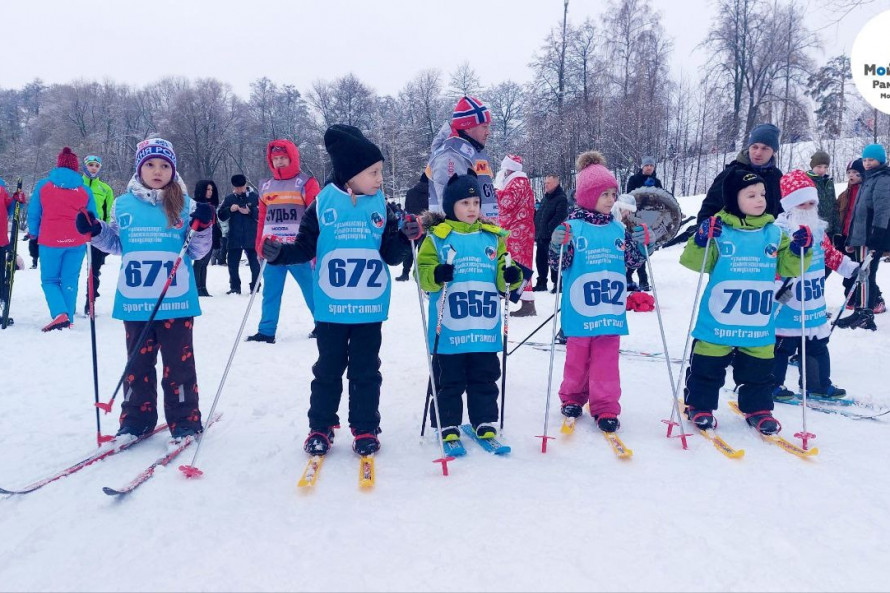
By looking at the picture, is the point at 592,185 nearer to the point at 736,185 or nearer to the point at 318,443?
the point at 736,185

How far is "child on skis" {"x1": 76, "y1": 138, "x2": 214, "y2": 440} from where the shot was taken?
3570 mm

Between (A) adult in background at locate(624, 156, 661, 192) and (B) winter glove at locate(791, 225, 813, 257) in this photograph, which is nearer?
(B) winter glove at locate(791, 225, 813, 257)

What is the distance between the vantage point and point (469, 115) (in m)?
4.61

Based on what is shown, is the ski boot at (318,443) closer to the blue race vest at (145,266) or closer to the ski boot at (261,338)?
the blue race vest at (145,266)

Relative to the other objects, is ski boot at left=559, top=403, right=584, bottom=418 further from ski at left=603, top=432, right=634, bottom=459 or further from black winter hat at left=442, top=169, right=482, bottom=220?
black winter hat at left=442, top=169, right=482, bottom=220

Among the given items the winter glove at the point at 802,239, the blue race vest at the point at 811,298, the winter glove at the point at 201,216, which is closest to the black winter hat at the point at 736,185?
the winter glove at the point at 802,239

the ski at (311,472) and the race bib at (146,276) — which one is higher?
the race bib at (146,276)

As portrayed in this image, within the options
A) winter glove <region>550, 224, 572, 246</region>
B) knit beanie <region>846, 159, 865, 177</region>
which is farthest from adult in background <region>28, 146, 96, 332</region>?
knit beanie <region>846, 159, 865, 177</region>

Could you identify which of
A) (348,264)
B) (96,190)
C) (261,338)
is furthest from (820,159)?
(96,190)

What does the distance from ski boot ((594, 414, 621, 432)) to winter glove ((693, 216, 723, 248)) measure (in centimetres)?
132

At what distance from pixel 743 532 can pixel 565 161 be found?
2649 cm

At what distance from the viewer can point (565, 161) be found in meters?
27.4

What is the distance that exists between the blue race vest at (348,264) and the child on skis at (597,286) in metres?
1.29

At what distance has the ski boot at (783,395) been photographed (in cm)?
454
